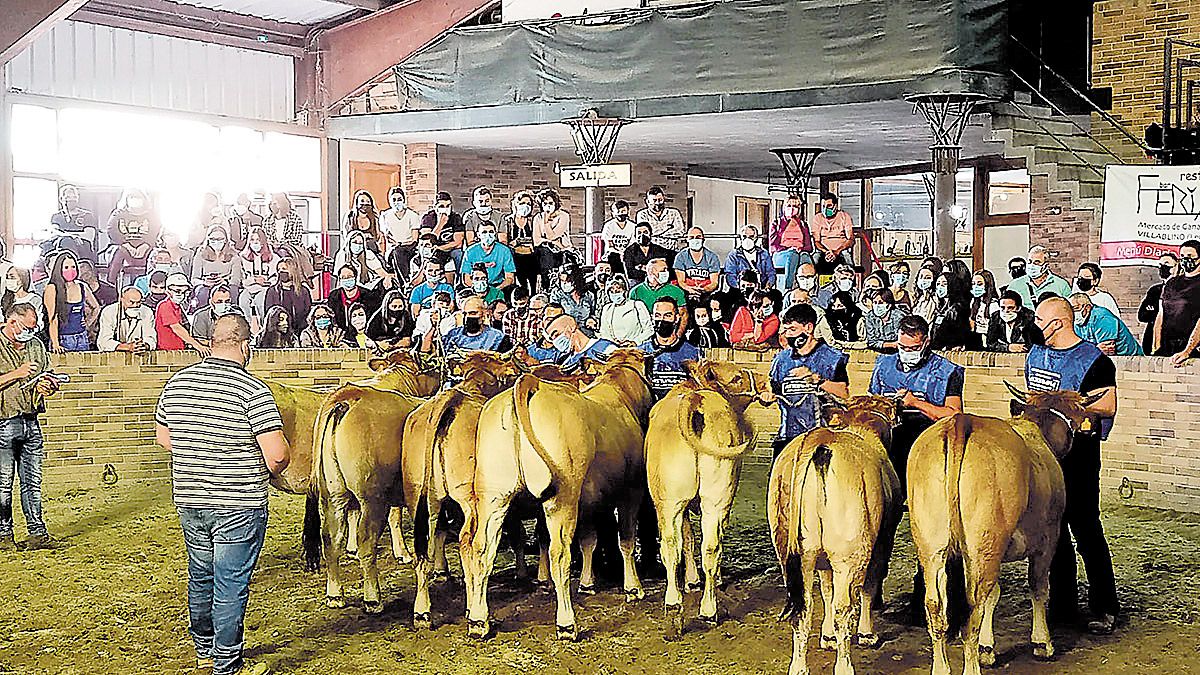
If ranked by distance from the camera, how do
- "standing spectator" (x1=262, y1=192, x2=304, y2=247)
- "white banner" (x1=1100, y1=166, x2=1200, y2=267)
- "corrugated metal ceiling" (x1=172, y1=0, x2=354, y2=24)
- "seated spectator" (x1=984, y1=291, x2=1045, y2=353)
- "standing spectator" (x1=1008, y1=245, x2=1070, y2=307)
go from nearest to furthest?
1. "seated spectator" (x1=984, y1=291, x2=1045, y2=353)
2. "white banner" (x1=1100, y1=166, x2=1200, y2=267)
3. "standing spectator" (x1=1008, y1=245, x2=1070, y2=307)
4. "standing spectator" (x1=262, y1=192, x2=304, y2=247)
5. "corrugated metal ceiling" (x1=172, y1=0, x2=354, y2=24)

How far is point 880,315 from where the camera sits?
1432 cm

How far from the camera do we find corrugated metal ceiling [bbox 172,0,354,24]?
20.8 metres

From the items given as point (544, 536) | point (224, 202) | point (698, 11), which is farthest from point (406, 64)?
point (544, 536)

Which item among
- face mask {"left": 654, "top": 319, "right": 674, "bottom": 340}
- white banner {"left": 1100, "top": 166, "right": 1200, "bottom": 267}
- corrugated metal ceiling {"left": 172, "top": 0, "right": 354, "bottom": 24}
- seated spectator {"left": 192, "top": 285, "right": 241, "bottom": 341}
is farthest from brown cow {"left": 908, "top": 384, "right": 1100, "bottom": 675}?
corrugated metal ceiling {"left": 172, "top": 0, "right": 354, "bottom": 24}

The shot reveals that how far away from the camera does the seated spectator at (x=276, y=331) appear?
1477cm

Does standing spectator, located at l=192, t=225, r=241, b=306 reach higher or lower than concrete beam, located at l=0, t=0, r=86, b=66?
lower

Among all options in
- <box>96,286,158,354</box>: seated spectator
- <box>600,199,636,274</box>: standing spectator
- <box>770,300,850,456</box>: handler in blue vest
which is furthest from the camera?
<box>600,199,636,274</box>: standing spectator

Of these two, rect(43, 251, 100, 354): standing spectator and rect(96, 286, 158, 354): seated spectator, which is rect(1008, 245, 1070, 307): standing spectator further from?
rect(43, 251, 100, 354): standing spectator

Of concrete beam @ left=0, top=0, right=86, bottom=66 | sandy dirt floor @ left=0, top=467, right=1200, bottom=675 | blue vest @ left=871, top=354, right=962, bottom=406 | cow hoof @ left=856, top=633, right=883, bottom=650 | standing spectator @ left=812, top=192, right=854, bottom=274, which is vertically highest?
concrete beam @ left=0, top=0, right=86, bottom=66

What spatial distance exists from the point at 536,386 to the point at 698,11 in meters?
10.6

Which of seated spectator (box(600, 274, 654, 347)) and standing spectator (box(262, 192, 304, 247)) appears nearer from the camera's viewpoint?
seated spectator (box(600, 274, 654, 347))

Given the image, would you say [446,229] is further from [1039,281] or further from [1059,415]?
[1059,415]

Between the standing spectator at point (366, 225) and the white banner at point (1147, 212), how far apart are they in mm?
8389

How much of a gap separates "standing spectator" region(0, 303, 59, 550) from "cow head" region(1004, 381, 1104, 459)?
7012mm
